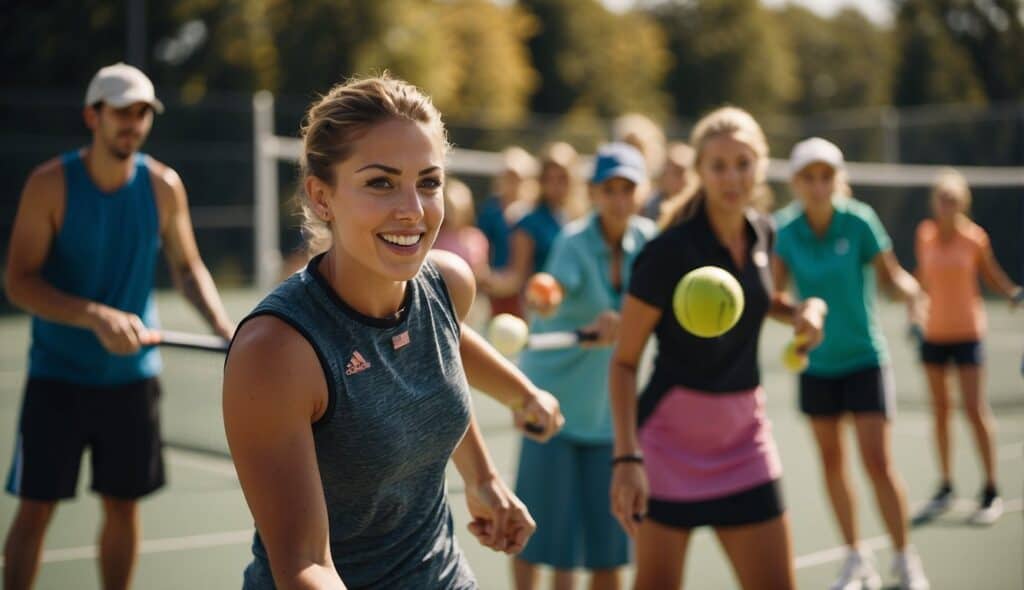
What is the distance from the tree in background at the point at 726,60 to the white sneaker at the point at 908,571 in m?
61.9

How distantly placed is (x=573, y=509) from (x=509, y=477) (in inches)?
144

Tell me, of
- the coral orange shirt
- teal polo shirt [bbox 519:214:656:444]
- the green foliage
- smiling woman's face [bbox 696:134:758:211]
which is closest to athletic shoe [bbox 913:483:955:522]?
the coral orange shirt

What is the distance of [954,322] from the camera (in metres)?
9.02

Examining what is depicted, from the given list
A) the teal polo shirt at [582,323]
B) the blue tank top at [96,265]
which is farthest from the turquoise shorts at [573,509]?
the blue tank top at [96,265]

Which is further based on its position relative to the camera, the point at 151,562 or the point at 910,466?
the point at 910,466

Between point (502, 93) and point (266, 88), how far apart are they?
14.4 metres

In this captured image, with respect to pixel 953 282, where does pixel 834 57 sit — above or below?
above

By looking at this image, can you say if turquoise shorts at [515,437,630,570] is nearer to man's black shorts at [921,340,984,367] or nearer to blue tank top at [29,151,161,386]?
blue tank top at [29,151,161,386]

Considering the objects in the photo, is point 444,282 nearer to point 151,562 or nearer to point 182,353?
point 151,562

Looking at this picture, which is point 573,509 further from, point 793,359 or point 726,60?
point 726,60

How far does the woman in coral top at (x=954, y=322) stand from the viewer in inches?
336

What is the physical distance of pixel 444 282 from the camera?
3365 millimetres

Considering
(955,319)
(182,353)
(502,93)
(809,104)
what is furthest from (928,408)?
(809,104)

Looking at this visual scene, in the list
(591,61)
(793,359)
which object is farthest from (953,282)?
(591,61)
